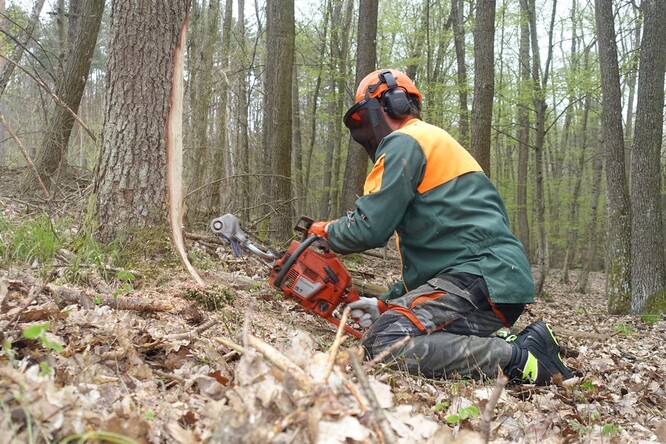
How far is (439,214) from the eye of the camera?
3719 millimetres

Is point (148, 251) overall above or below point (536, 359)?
Answer: above

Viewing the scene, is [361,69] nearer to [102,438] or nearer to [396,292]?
[396,292]

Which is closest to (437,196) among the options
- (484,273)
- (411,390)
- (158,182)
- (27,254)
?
(484,273)

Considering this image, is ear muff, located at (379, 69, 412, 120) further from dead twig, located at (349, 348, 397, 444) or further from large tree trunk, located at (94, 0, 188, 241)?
dead twig, located at (349, 348, 397, 444)

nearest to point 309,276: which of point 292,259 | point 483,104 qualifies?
point 292,259

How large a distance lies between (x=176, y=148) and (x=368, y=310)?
1931mm

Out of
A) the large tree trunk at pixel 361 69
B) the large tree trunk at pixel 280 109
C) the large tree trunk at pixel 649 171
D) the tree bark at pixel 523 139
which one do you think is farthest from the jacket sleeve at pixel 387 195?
the tree bark at pixel 523 139

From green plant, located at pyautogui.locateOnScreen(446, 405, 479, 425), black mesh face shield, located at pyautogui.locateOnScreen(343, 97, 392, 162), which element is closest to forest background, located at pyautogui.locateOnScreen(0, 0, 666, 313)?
black mesh face shield, located at pyautogui.locateOnScreen(343, 97, 392, 162)

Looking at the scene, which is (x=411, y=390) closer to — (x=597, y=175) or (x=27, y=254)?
(x=27, y=254)

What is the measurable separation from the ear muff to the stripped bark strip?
1.54 metres

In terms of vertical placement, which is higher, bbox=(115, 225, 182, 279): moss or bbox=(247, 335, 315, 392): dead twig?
bbox=(115, 225, 182, 279): moss

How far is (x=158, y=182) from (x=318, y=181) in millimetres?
22980

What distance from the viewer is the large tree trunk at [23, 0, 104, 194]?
7.48 metres

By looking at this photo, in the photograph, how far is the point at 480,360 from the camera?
11.6 ft
